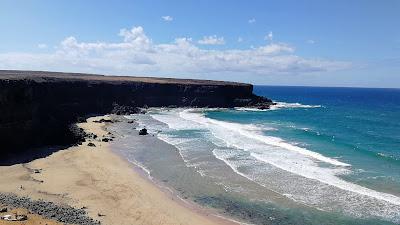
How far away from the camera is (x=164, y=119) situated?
64.2 metres

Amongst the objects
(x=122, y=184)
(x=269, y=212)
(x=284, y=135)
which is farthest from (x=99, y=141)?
(x=269, y=212)

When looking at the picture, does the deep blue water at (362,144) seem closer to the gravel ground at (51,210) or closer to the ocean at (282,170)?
the ocean at (282,170)

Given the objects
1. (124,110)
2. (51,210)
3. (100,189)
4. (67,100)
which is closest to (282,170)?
(100,189)

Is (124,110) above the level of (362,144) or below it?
below

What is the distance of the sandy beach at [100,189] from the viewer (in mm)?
21828

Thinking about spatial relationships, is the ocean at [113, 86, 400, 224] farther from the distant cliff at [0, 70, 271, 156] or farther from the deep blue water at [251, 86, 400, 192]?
the distant cliff at [0, 70, 271, 156]

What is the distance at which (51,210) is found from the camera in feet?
68.9

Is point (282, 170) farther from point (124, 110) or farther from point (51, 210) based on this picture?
point (124, 110)

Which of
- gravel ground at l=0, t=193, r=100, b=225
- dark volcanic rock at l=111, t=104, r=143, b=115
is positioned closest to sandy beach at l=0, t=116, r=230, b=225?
gravel ground at l=0, t=193, r=100, b=225

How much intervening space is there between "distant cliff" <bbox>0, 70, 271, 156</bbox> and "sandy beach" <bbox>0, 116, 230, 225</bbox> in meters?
4.02

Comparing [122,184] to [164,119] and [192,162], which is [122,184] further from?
[164,119]

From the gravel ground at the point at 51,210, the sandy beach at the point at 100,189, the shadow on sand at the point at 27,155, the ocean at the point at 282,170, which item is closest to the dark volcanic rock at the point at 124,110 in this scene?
the ocean at the point at 282,170

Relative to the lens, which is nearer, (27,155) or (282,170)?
(282,170)

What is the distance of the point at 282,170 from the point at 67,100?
136 ft
